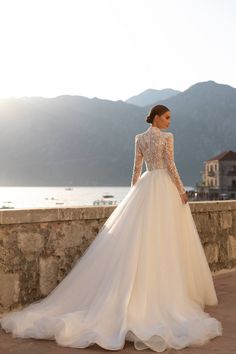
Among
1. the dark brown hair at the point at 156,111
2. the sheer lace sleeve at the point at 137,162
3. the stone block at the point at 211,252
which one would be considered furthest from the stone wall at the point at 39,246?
the stone block at the point at 211,252

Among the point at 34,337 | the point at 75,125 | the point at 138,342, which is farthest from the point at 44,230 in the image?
the point at 75,125

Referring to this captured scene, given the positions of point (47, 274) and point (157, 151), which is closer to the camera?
point (157, 151)

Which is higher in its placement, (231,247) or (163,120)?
(163,120)

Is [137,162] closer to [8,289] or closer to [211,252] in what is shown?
[8,289]

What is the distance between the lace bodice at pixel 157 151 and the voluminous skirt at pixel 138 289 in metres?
0.07

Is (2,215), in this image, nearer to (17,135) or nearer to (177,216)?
(177,216)

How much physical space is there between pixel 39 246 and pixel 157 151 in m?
1.39

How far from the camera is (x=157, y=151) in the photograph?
4742 mm

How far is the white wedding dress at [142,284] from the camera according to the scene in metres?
3.72

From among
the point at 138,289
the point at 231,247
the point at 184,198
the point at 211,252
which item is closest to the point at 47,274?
the point at 138,289

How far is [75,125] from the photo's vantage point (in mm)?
196375

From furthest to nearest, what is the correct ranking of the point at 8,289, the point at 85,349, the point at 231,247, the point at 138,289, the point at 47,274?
the point at 231,247 < the point at 47,274 < the point at 8,289 < the point at 138,289 < the point at 85,349

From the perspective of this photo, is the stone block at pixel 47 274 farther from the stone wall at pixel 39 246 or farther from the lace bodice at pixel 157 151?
the lace bodice at pixel 157 151

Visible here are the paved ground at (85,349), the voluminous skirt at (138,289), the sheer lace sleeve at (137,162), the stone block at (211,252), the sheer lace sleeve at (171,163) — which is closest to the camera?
the paved ground at (85,349)
